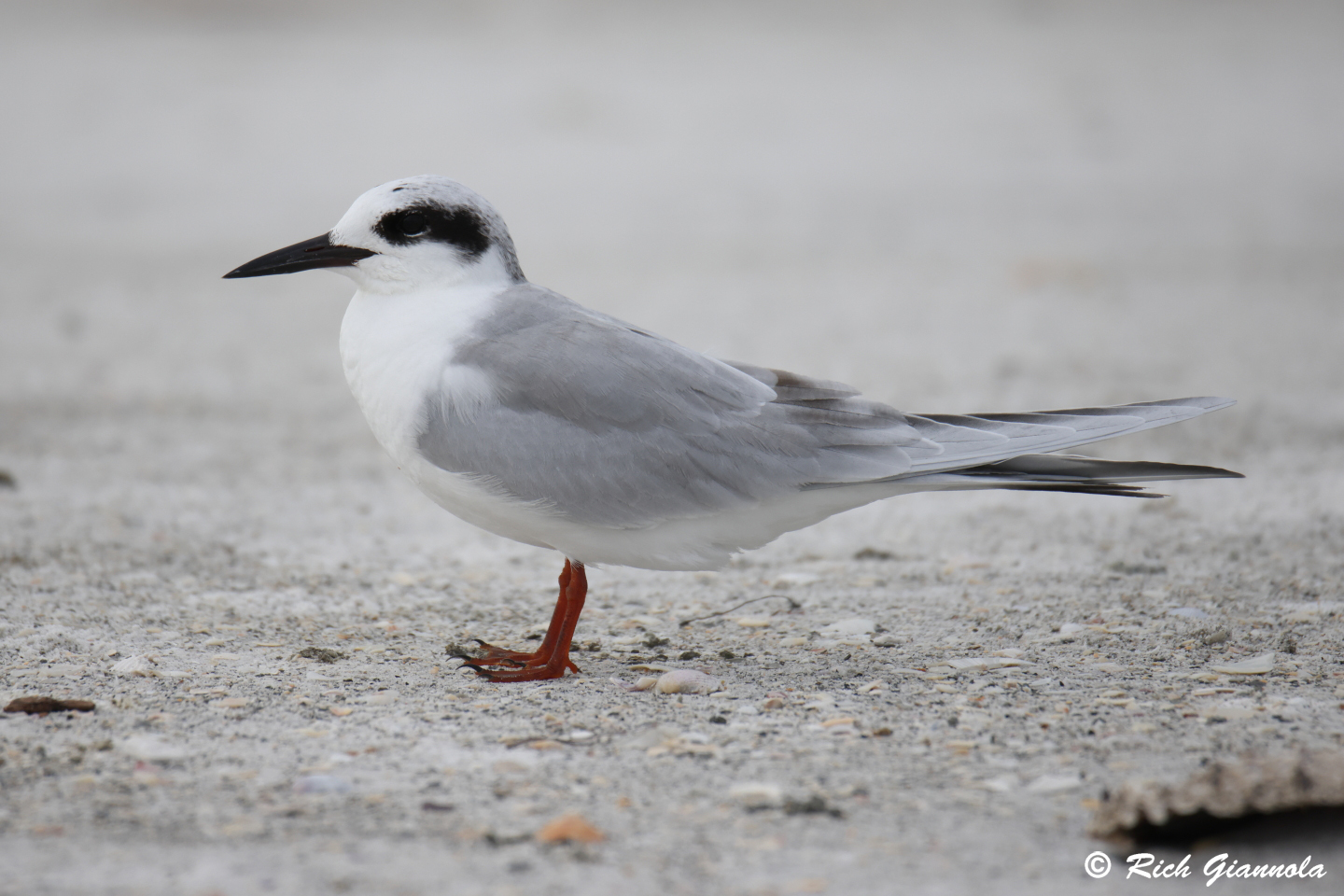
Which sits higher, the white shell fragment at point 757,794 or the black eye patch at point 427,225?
the black eye patch at point 427,225

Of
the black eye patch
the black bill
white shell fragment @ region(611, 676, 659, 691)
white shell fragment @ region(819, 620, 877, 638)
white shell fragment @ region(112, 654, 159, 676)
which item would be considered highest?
the black eye patch

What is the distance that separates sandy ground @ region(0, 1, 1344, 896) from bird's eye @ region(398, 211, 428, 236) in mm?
808

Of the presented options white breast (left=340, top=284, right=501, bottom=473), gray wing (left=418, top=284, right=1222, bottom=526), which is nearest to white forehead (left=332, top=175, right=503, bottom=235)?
white breast (left=340, top=284, right=501, bottom=473)

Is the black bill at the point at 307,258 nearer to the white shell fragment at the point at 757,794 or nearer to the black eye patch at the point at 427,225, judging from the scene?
the black eye patch at the point at 427,225

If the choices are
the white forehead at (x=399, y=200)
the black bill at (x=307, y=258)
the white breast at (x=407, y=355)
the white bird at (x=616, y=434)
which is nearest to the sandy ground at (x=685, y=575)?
the white bird at (x=616, y=434)

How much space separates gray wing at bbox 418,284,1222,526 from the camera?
3.19 meters

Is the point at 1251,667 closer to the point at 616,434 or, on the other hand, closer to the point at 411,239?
the point at 616,434

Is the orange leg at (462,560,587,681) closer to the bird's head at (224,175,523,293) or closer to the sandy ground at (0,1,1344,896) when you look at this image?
the sandy ground at (0,1,1344,896)

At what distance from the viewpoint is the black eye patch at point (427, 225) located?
134 inches

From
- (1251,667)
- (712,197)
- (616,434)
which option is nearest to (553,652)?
(616,434)

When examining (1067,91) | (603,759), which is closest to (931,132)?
(1067,91)

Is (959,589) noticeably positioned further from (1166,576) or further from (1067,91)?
(1067,91)

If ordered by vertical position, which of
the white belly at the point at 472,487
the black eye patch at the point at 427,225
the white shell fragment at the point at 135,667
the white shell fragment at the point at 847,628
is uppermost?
the black eye patch at the point at 427,225

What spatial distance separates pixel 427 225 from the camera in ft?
11.2
